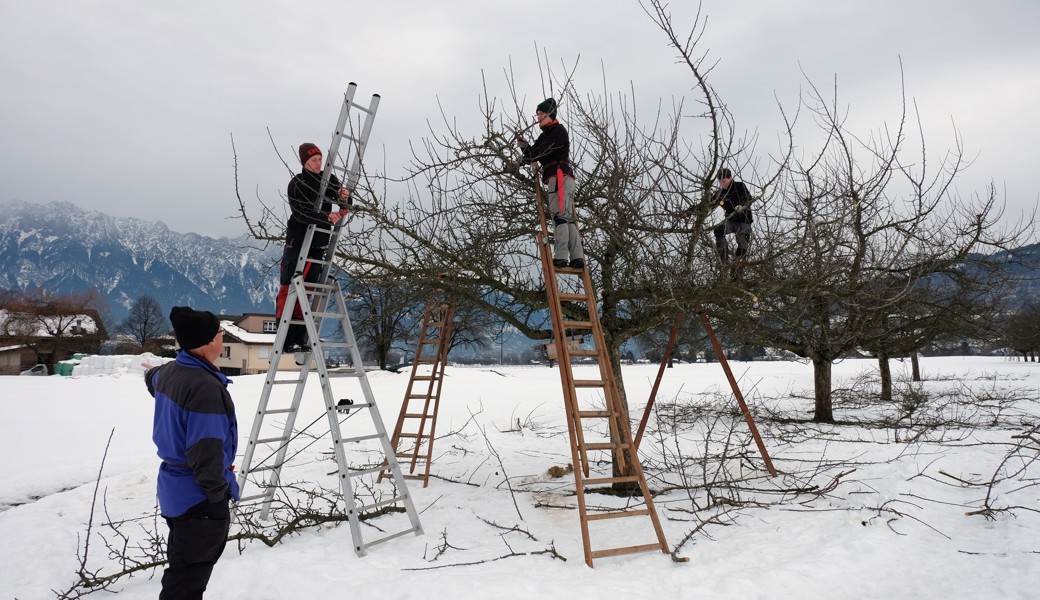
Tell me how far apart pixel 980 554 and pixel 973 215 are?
6.36 meters

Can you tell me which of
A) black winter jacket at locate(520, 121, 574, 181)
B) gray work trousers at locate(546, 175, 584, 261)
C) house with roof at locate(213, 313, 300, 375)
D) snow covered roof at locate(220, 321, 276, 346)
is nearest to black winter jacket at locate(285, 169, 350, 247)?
black winter jacket at locate(520, 121, 574, 181)

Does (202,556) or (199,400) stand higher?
(199,400)

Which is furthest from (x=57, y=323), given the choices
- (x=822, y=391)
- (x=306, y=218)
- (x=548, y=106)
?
(x=822, y=391)

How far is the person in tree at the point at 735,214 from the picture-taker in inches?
220

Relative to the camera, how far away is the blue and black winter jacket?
291 centimetres

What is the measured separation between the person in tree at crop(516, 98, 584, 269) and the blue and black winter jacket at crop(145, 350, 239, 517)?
10.4 feet

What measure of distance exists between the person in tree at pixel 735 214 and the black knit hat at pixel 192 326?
460 centimetres

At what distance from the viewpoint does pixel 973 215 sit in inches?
330

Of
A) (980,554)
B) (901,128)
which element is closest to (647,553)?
(980,554)

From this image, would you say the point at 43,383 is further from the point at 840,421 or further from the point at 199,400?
the point at 840,421

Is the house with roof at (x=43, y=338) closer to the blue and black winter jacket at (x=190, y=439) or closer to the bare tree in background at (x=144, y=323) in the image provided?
the bare tree in background at (x=144, y=323)

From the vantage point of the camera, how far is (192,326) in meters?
3.12

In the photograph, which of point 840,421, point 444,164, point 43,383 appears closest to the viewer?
point 444,164

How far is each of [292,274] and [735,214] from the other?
454 centimetres
